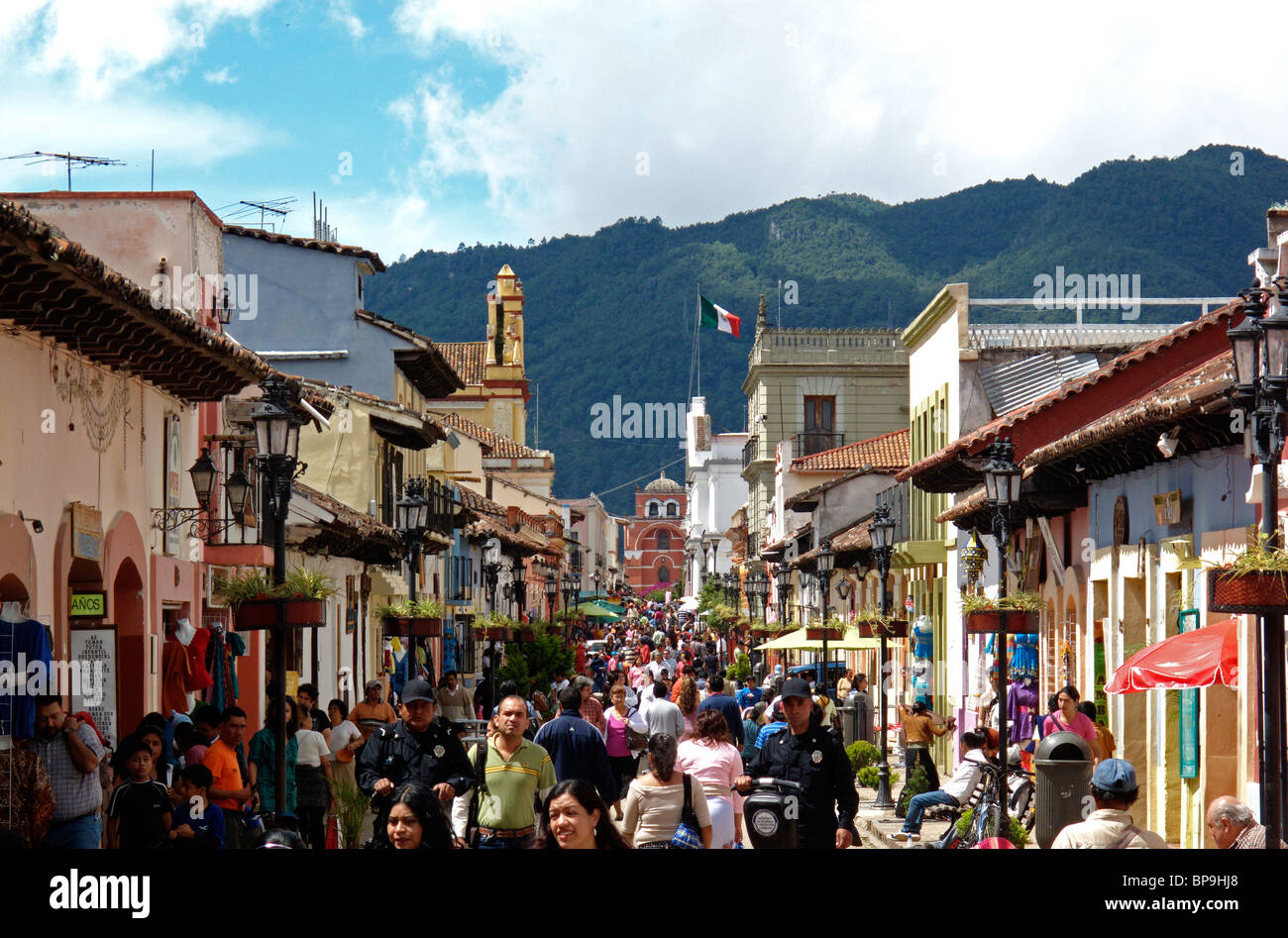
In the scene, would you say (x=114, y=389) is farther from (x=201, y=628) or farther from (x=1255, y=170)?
(x=1255, y=170)

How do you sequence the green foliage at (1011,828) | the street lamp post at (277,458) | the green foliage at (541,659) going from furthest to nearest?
1. the green foliage at (541,659)
2. the green foliage at (1011,828)
3. the street lamp post at (277,458)

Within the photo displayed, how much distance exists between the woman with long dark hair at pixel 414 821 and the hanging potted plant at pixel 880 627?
23382 millimetres

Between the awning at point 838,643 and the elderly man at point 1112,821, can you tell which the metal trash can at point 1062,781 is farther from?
the awning at point 838,643

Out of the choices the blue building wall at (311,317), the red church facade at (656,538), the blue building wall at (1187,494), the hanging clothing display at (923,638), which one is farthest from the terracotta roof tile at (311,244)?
the red church facade at (656,538)

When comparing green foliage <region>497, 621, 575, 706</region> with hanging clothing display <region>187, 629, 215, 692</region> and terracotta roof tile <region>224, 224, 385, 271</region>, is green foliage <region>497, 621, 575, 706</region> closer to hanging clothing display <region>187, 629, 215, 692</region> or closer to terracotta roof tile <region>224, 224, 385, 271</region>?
terracotta roof tile <region>224, 224, 385, 271</region>

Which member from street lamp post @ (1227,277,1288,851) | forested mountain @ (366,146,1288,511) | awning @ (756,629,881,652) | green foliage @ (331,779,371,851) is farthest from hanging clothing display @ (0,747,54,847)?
forested mountain @ (366,146,1288,511)

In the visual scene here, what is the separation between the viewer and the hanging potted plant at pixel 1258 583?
1038cm

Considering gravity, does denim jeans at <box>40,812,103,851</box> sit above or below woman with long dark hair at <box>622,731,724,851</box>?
below

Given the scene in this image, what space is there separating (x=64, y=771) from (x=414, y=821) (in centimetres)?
482

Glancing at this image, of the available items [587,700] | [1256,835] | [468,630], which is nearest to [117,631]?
[587,700]

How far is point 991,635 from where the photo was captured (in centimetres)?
2661

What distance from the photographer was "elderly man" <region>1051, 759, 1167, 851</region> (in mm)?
8227

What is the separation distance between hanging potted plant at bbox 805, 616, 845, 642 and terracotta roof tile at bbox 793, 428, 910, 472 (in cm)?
1928

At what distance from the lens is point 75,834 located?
11.5 metres
